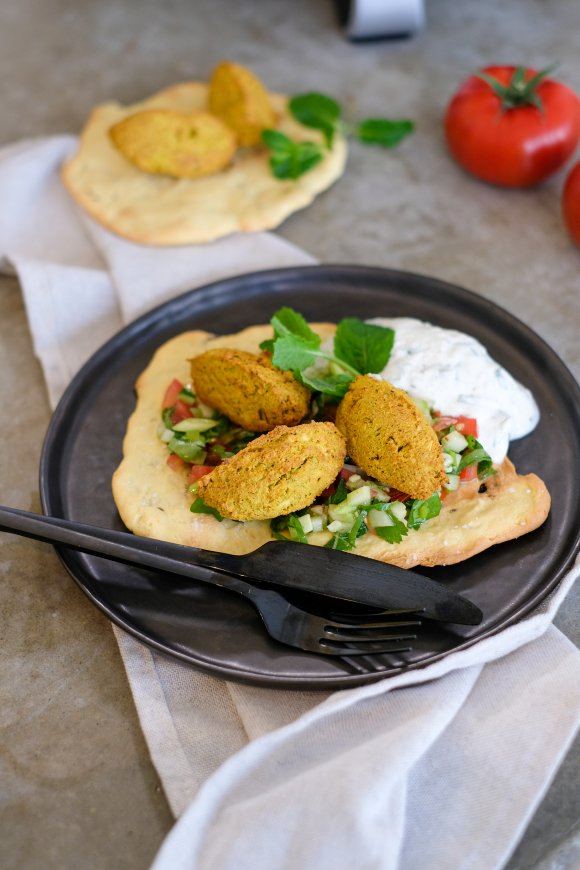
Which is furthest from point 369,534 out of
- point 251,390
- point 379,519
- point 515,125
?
point 515,125

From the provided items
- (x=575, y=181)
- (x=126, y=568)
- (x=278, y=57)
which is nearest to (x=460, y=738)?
(x=126, y=568)

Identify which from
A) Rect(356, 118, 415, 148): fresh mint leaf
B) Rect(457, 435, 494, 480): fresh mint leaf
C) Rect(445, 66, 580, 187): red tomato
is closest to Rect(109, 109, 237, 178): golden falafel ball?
Rect(356, 118, 415, 148): fresh mint leaf

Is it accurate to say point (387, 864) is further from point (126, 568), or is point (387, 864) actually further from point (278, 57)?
point (278, 57)

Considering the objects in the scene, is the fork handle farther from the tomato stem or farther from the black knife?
the tomato stem

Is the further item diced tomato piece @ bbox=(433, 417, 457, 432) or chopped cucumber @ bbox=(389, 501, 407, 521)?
diced tomato piece @ bbox=(433, 417, 457, 432)

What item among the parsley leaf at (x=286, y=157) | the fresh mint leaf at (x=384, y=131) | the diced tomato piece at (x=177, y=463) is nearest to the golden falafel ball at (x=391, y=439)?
the diced tomato piece at (x=177, y=463)

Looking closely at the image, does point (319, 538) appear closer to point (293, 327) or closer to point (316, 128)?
point (293, 327)

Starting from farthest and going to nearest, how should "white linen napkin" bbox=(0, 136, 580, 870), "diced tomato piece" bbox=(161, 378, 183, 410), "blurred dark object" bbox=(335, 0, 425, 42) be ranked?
"blurred dark object" bbox=(335, 0, 425, 42) → "diced tomato piece" bbox=(161, 378, 183, 410) → "white linen napkin" bbox=(0, 136, 580, 870)
